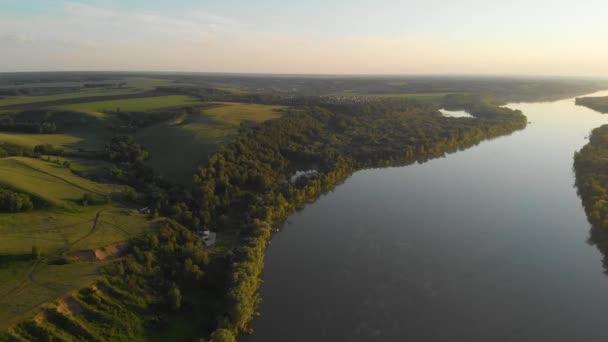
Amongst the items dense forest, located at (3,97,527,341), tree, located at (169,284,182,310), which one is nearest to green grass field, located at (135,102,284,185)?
dense forest, located at (3,97,527,341)

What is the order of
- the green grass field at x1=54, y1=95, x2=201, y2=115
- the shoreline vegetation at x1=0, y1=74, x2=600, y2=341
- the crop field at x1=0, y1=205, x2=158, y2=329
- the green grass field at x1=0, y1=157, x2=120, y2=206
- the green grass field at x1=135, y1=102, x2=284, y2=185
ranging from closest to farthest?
1. the crop field at x1=0, y1=205, x2=158, y2=329
2. the shoreline vegetation at x1=0, y1=74, x2=600, y2=341
3. the green grass field at x1=0, y1=157, x2=120, y2=206
4. the green grass field at x1=135, y1=102, x2=284, y2=185
5. the green grass field at x1=54, y1=95, x2=201, y2=115

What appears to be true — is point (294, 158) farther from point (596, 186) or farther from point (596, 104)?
point (596, 104)

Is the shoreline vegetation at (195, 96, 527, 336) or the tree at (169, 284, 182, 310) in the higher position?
the shoreline vegetation at (195, 96, 527, 336)

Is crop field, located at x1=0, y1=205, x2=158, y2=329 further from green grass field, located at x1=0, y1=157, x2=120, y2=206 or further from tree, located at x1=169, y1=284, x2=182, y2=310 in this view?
tree, located at x1=169, y1=284, x2=182, y2=310

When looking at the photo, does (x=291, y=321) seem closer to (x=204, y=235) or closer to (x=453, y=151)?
(x=204, y=235)

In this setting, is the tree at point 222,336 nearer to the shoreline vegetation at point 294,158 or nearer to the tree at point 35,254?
the shoreline vegetation at point 294,158

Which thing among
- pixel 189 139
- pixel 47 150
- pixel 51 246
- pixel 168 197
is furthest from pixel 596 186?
pixel 47 150
